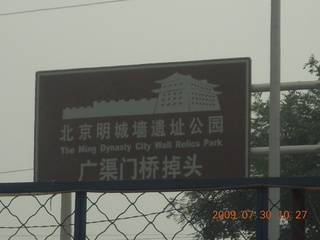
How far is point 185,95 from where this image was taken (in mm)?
13984

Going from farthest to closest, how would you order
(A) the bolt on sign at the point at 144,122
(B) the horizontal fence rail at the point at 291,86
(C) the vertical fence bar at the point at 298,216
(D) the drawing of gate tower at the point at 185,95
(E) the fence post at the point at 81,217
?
(D) the drawing of gate tower at the point at 185,95 → (A) the bolt on sign at the point at 144,122 → (B) the horizontal fence rail at the point at 291,86 → (E) the fence post at the point at 81,217 → (C) the vertical fence bar at the point at 298,216

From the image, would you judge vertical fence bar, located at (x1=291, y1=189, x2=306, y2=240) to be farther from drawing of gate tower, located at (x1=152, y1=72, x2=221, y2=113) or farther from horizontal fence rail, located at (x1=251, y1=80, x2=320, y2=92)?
drawing of gate tower, located at (x1=152, y1=72, x2=221, y2=113)

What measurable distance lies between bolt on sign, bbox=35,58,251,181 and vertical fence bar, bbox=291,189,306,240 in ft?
28.0

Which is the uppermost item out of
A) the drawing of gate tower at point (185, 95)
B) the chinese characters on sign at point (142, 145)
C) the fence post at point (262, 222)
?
the drawing of gate tower at point (185, 95)

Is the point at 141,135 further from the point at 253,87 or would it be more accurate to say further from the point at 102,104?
the point at 253,87

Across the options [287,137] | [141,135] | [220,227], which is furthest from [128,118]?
[287,137]

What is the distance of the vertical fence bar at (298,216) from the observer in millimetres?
4676

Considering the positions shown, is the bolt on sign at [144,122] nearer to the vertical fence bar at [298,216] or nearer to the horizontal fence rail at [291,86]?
the horizontal fence rail at [291,86]

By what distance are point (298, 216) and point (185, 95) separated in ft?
30.6

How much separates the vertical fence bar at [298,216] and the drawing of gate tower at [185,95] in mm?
8940

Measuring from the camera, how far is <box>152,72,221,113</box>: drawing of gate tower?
13805mm
